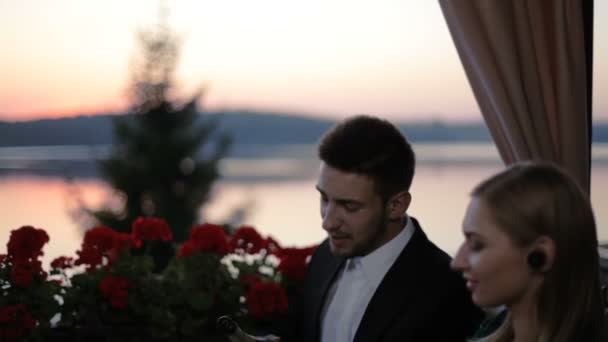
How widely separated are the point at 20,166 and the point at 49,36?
→ 50 centimetres

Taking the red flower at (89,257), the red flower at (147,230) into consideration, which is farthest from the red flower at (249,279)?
the red flower at (89,257)

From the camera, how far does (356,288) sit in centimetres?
166

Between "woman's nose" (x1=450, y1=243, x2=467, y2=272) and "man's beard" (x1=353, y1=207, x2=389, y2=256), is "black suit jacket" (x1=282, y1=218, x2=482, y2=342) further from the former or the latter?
"woman's nose" (x1=450, y1=243, x2=467, y2=272)

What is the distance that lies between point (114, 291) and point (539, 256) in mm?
1226

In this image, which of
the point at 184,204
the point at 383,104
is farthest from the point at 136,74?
the point at 383,104

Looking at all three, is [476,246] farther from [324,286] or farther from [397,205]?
[324,286]

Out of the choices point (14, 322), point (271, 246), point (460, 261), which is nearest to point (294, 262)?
point (271, 246)

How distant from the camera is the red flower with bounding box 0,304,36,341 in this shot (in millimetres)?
1854

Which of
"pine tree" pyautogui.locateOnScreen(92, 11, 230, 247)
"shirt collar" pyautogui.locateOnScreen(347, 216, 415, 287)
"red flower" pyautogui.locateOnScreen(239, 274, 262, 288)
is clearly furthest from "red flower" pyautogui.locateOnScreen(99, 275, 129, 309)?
"pine tree" pyautogui.locateOnScreen(92, 11, 230, 247)

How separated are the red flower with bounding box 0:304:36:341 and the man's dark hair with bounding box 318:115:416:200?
825mm

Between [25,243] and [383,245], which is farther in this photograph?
[25,243]

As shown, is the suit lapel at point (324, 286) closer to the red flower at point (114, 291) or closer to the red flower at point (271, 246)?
the red flower at point (271, 246)

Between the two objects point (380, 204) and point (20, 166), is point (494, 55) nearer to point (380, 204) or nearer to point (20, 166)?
point (380, 204)

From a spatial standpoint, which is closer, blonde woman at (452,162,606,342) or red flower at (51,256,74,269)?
blonde woman at (452,162,606,342)
